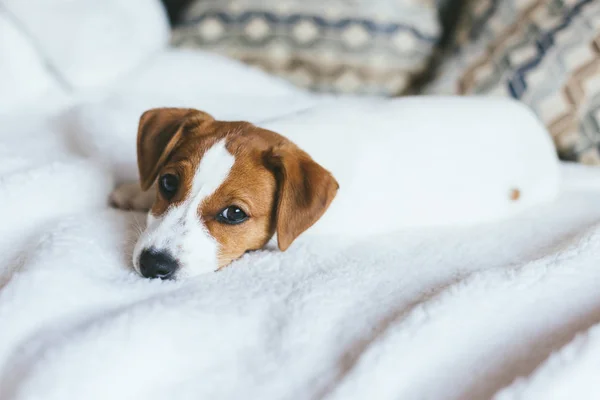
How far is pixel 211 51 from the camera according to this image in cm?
275

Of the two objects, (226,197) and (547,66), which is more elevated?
(547,66)

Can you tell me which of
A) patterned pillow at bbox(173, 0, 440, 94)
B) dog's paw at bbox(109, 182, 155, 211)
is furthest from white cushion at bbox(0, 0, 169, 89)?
dog's paw at bbox(109, 182, 155, 211)

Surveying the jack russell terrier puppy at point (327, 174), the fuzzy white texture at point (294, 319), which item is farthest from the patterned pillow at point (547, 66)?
the fuzzy white texture at point (294, 319)

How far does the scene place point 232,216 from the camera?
4.50ft

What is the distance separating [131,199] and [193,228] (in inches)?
16.8

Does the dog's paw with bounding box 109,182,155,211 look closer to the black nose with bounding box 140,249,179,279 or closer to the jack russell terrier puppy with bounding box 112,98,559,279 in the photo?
the jack russell terrier puppy with bounding box 112,98,559,279

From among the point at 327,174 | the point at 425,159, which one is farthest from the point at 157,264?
the point at 425,159

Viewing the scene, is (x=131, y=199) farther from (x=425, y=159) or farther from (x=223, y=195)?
(x=425, y=159)

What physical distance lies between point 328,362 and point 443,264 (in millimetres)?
489

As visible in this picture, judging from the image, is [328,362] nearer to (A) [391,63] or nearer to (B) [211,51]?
(A) [391,63]

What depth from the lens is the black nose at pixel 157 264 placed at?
1.23 meters

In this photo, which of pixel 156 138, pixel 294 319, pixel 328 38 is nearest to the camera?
pixel 294 319

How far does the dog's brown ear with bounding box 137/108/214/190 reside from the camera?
1.48 metres

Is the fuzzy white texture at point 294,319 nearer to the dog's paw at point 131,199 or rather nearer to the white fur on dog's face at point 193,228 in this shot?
the white fur on dog's face at point 193,228
